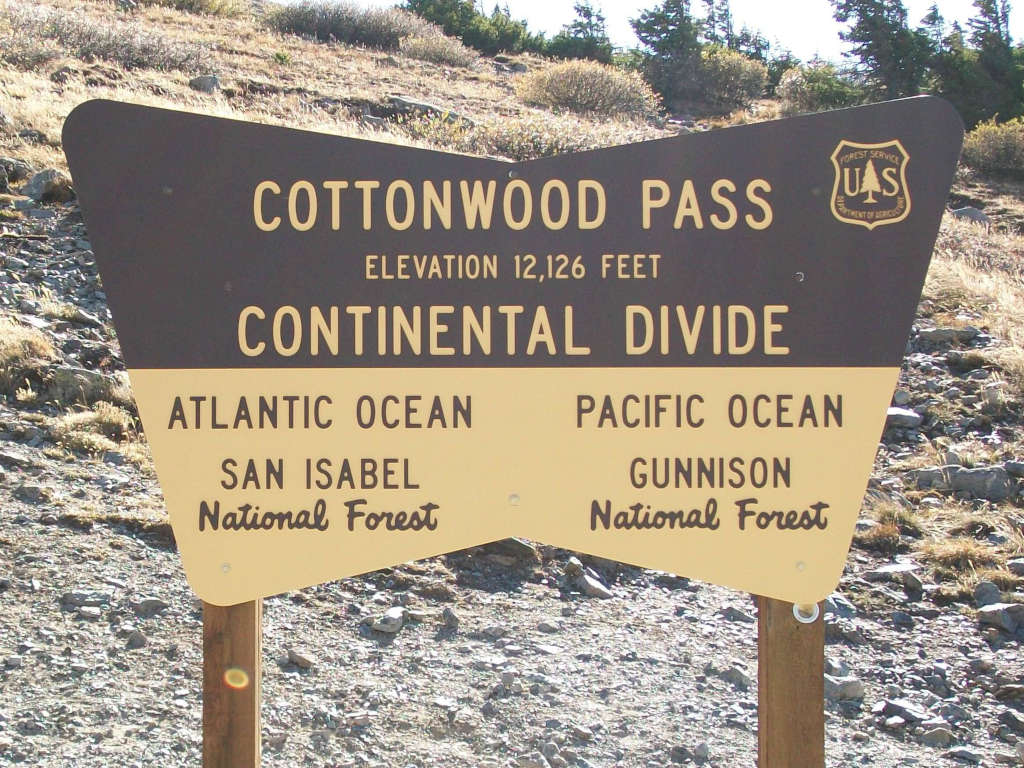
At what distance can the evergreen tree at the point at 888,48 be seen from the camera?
28.0 meters

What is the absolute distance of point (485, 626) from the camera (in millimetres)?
4227

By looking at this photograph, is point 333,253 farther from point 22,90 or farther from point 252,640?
point 22,90

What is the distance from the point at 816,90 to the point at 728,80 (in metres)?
3.14

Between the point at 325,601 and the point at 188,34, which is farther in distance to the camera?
the point at 188,34

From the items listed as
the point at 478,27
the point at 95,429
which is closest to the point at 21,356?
the point at 95,429

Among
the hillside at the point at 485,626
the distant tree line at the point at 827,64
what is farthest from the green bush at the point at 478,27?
the hillside at the point at 485,626

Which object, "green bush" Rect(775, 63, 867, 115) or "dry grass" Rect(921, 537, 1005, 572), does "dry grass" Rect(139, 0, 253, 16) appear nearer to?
"green bush" Rect(775, 63, 867, 115)

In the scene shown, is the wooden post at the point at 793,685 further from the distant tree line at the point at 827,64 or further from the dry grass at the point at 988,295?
the distant tree line at the point at 827,64

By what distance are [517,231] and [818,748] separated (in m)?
1.32

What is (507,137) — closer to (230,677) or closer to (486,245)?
(486,245)

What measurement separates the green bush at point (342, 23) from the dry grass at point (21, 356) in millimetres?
21133

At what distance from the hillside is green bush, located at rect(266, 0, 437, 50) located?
1991cm

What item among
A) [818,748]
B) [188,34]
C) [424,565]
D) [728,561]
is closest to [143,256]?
[728,561]

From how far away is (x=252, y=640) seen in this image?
2.10m
